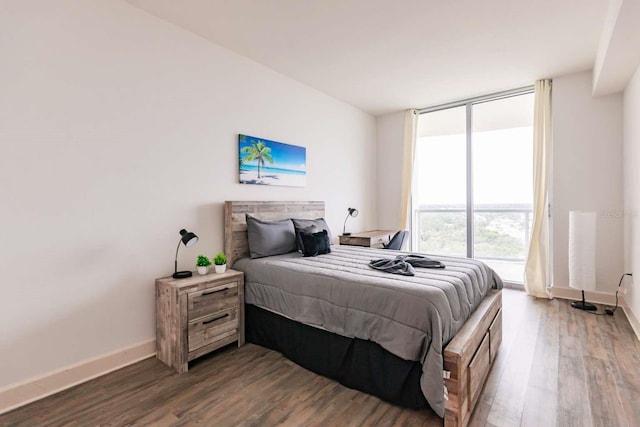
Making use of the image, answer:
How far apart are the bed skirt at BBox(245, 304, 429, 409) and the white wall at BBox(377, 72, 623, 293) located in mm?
3203

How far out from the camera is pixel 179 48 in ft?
8.57

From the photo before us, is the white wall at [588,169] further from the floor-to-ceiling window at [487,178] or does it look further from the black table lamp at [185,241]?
the black table lamp at [185,241]

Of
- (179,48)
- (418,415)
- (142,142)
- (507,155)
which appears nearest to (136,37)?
(179,48)

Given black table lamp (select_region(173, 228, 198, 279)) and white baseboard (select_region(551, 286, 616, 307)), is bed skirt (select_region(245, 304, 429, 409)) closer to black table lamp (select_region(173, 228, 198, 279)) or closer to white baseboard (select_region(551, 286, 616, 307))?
black table lamp (select_region(173, 228, 198, 279))

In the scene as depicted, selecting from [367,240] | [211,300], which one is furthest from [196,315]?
[367,240]

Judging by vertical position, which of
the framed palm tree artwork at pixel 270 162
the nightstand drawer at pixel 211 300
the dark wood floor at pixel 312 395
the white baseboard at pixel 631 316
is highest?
the framed palm tree artwork at pixel 270 162

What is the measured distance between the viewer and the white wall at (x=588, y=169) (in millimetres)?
3445

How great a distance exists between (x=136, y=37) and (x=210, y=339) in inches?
94.0

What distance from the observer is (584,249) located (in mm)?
3268

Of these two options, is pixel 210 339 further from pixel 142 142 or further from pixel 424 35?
pixel 424 35

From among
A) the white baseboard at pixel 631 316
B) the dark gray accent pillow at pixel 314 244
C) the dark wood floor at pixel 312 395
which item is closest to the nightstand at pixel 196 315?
the dark wood floor at pixel 312 395

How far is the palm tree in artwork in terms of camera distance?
3.16 metres

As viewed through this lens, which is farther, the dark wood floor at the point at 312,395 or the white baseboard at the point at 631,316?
the white baseboard at the point at 631,316

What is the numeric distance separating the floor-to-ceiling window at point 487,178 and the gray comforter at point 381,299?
2.34 metres
